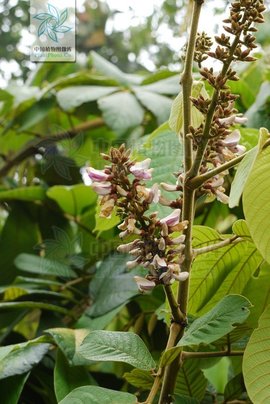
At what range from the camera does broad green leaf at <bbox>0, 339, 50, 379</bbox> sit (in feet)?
1.59

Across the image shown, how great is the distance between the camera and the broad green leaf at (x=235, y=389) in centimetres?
48

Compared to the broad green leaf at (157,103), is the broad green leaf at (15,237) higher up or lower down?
lower down

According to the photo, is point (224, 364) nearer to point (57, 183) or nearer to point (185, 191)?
Answer: point (57, 183)

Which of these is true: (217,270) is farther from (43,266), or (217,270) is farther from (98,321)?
(43,266)

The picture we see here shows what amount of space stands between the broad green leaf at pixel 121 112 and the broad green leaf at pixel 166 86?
0.05 meters

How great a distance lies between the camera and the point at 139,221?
1.15 ft

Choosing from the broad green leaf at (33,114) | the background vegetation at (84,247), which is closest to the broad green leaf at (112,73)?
the background vegetation at (84,247)

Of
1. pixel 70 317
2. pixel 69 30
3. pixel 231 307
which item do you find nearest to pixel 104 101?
pixel 69 30

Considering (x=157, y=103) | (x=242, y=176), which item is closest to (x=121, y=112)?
(x=157, y=103)

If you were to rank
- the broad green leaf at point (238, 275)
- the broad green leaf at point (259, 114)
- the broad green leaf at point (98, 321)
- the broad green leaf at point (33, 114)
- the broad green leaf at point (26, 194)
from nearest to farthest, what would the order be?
the broad green leaf at point (238, 275)
the broad green leaf at point (98, 321)
the broad green leaf at point (259, 114)
the broad green leaf at point (26, 194)
the broad green leaf at point (33, 114)

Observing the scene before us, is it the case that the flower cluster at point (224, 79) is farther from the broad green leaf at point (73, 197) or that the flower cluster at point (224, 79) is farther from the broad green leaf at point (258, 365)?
the broad green leaf at point (73, 197)

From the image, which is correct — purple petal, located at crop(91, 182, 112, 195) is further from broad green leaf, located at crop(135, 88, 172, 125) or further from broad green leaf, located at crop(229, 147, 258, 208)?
broad green leaf, located at crop(135, 88, 172, 125)

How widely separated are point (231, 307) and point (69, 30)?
1.84ft

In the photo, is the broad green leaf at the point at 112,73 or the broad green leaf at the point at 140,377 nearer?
the broad green leaf at the point at 140,377
